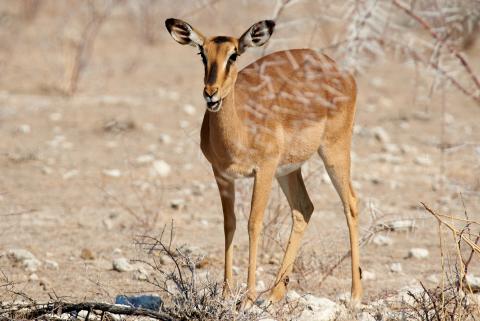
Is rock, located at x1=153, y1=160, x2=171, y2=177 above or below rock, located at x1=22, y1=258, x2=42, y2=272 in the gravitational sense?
below

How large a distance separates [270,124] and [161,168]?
4.22 meters

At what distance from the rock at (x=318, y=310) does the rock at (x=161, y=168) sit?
441 centimetres

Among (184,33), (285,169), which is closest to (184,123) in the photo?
(285,169)

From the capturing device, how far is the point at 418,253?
742 cm

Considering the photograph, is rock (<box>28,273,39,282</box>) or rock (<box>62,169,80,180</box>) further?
rock (<box>62,169,80,180</box>)

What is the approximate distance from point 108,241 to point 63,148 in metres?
3.51

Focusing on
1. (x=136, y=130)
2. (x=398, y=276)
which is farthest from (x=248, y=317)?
(x=136, y=130)

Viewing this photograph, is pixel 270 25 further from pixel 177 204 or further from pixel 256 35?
pixel 177 204

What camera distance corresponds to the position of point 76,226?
8242 mm

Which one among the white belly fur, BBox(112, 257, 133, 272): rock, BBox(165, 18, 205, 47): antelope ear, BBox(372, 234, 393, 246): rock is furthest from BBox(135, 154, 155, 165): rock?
BBox(165, 18, 205, 47): antelope ear

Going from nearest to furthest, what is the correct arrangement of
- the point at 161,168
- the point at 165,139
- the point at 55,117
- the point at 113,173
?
the point at 113,173 < the point at 161,168 < the point at 165,139 < the point at 55,117

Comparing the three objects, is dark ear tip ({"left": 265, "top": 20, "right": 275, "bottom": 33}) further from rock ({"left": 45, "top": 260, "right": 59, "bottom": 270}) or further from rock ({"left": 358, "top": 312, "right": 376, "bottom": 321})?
rock ({"left": 45, "top": 260, "right": 59, "bottom": 270})

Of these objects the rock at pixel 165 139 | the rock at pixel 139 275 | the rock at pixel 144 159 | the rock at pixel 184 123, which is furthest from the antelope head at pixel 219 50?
the rock at pixel 184 123

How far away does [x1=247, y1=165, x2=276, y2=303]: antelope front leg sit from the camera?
5.73m
